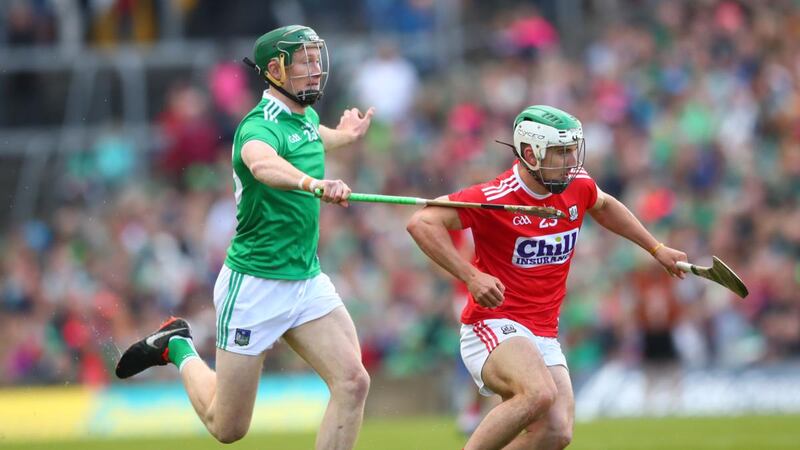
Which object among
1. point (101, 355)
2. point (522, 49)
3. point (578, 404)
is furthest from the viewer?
point (522, 49)

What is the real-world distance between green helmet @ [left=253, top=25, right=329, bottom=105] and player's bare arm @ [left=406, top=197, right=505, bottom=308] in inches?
39.8

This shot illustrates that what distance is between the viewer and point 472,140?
1905cm

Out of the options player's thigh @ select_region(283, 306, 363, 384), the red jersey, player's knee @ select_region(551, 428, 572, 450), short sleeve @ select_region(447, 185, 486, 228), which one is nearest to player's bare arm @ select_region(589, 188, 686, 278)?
the red jersey

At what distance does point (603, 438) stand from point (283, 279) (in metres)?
5.57

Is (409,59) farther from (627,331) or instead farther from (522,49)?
(627,331)

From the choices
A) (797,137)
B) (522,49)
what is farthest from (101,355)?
(797,137)

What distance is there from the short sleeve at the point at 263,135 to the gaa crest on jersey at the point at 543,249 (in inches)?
61.7

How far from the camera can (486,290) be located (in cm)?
884

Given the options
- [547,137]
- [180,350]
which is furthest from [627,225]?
[180,350]

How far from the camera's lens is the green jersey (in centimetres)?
902

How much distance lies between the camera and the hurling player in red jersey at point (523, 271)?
888 centimetres

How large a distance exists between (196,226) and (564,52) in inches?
218

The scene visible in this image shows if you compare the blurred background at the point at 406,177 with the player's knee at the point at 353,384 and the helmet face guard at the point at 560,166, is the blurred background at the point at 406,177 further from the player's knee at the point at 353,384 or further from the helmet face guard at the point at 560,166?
the player's knee at the point at 353,384

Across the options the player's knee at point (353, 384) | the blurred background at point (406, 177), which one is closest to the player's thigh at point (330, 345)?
the player's knee at point (353, 384)
